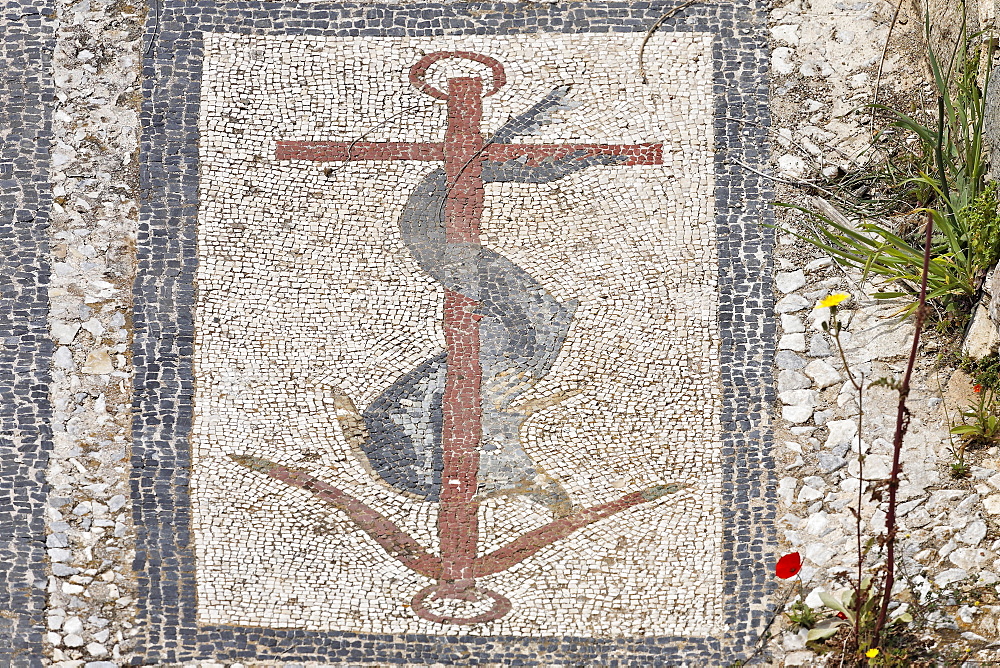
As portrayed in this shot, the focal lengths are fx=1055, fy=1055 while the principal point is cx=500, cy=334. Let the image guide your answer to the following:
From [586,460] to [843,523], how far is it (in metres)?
1.41

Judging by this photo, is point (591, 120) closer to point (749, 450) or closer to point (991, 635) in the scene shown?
point (749, 450)

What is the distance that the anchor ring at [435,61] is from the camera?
6.23m

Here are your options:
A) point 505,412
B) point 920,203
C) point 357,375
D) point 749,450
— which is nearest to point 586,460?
point 505,412

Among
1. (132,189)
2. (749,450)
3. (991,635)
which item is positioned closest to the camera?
(991,635)

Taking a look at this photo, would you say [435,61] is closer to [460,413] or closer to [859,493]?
[460,413]

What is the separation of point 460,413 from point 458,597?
0.99m

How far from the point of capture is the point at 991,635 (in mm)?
5418

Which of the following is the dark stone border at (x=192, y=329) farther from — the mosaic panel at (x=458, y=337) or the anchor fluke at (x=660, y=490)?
A: the anchor fluke at (x=660, y=490)

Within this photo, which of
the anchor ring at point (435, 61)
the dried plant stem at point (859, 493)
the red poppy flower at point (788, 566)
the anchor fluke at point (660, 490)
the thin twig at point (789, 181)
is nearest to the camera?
the dried plant stem at point (859, 493)

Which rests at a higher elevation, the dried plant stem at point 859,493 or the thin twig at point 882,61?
the thin twig at point 882,61

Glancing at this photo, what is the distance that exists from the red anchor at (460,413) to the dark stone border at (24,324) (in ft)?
4.01

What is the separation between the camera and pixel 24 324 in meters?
6.05

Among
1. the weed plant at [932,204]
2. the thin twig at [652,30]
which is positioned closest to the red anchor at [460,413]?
the thin twig at [652,30]

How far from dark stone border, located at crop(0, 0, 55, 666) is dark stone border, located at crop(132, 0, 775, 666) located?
22.2 inches
